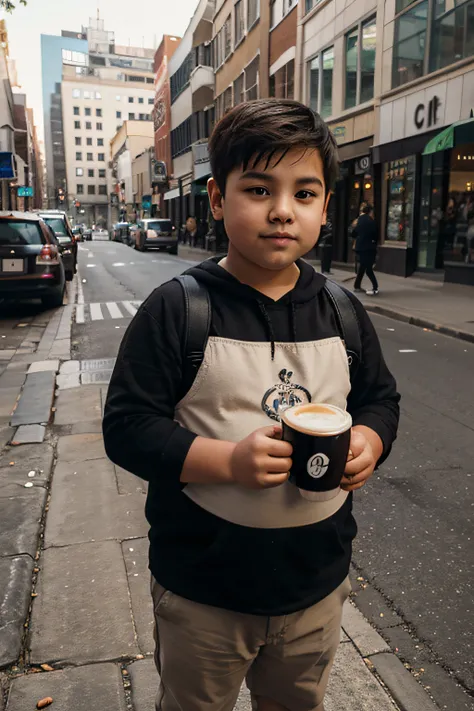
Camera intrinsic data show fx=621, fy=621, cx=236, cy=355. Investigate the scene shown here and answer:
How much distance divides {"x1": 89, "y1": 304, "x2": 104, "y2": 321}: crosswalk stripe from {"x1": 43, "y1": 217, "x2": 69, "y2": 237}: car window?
18.3 feet

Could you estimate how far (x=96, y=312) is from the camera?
1182cm

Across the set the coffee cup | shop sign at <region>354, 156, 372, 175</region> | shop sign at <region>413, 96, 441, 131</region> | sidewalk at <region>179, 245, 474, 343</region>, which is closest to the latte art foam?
the coffee cup

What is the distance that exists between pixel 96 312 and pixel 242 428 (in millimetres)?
10859

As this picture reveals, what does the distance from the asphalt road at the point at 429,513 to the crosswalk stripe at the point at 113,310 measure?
5.60 meters

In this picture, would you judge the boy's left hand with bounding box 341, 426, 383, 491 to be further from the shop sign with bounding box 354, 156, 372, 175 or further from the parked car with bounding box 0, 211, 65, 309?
the shop sign with bounding box 354, 156, 372, 175

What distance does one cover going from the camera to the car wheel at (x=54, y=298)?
11.5 meters

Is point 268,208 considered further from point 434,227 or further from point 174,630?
point 434,227

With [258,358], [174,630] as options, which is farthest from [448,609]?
[258,358]

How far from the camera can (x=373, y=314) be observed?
11.4 metres

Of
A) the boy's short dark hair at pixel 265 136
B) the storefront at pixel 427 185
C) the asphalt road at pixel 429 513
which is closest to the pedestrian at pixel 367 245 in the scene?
the storefront at pixel 427 185

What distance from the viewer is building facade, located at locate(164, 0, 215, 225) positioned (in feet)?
124

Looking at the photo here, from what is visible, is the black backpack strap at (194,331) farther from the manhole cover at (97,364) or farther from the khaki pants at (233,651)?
the manhole cover at (97,364)

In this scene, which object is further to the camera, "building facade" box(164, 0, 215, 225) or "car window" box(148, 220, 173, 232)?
"building facade" box(164, 0, 215, 225)

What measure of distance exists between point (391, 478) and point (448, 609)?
4.80ft
